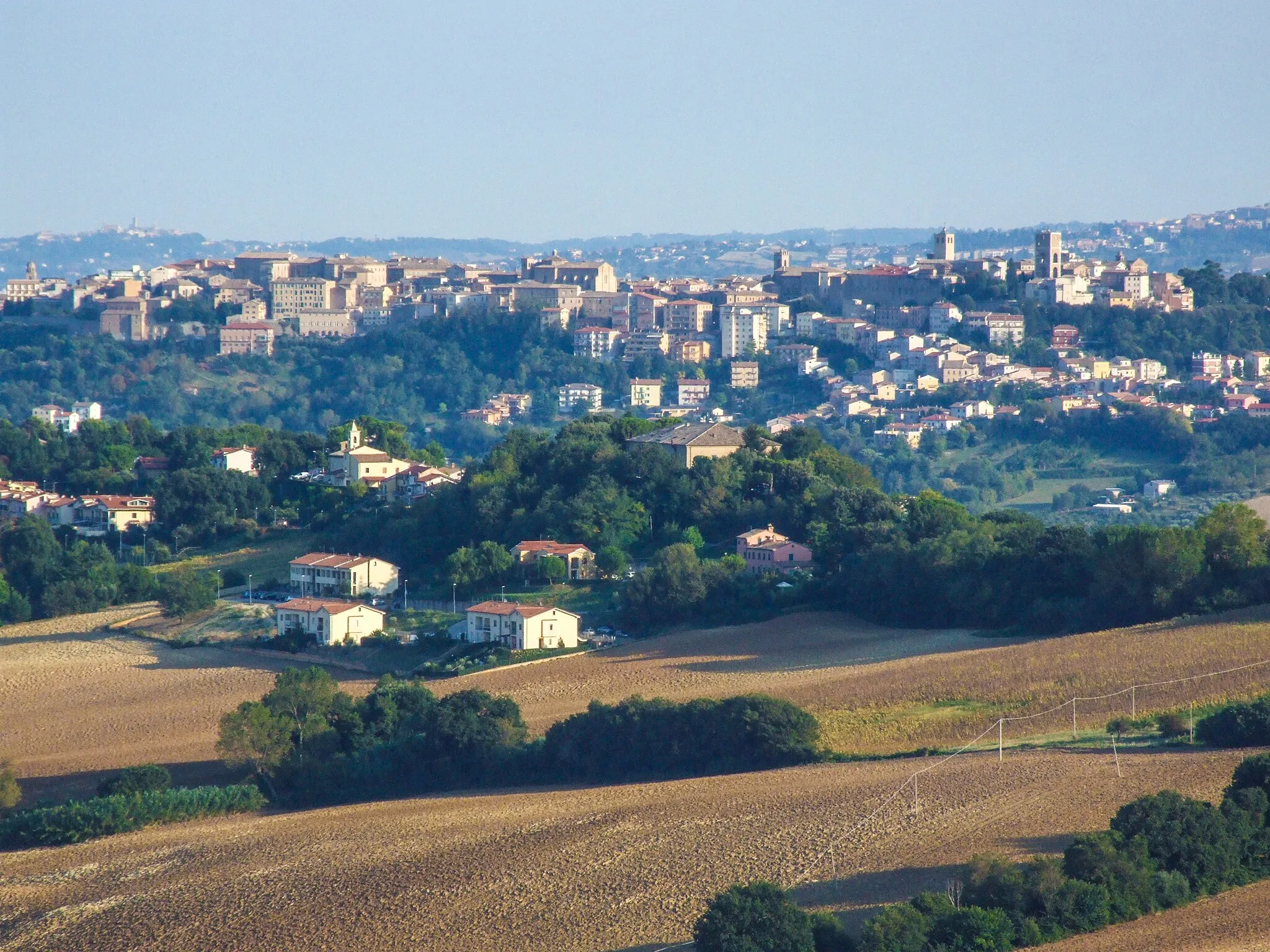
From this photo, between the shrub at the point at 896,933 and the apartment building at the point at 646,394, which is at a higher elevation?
the shrub at the point at 896,933

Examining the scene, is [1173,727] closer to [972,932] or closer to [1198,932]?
[1198,932]

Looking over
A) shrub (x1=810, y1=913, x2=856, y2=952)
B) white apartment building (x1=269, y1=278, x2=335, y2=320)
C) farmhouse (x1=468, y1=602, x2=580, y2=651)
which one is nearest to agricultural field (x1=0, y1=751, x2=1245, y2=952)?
shrub (x1=810, y1=913, x2=856, y2=952)

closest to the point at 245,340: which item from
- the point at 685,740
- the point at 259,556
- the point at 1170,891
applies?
the point at 259,556

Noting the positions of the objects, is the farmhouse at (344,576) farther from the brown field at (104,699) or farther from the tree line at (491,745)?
the tree line at (491,745)

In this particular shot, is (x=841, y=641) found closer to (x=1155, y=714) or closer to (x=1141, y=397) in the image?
(x=1155, y=714)

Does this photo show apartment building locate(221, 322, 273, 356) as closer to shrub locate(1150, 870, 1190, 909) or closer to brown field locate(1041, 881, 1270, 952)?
shrub locate(1150, 870, 1190, 909)

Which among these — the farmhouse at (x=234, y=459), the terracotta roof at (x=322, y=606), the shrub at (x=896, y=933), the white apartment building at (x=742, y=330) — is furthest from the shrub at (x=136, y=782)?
the white apartment building at (x=742, y=330)

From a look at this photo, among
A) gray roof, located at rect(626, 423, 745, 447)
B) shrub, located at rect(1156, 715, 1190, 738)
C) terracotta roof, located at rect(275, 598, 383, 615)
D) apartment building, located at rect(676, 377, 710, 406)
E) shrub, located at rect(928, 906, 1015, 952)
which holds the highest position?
gray roof, located at rect(626, 423, 745, 447)

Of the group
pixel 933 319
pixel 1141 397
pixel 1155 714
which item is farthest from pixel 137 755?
pixel 933 319
